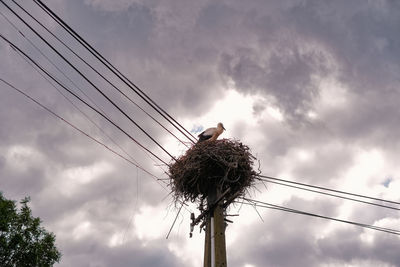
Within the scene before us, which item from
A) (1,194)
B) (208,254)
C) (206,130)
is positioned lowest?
(208,254)

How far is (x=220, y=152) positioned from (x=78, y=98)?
3080mm

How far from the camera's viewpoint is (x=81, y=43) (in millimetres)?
6059

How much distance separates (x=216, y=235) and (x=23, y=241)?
417 inches

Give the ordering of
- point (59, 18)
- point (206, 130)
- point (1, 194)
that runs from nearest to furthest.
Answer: point (59, 18) → point (206, 130) → point (1, 194)

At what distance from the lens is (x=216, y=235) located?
20.3ft

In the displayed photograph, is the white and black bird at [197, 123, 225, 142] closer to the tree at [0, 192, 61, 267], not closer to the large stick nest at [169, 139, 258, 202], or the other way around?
the large stick nest at [169, 139, 258, 202]

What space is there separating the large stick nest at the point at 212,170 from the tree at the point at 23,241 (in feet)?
29.2

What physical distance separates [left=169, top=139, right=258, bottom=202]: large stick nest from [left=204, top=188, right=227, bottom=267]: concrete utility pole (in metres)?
0.43

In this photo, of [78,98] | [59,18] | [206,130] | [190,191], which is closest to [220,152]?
[190,191]

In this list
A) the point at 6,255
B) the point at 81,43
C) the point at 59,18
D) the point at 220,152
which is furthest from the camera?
the point at 6,255

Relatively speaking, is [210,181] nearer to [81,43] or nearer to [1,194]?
[81,43]

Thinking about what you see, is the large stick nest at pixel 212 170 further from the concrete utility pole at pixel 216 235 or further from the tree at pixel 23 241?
the tree at pixel 23 241

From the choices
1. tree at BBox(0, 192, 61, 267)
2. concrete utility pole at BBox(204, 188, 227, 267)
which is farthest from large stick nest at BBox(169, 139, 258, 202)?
tree at BBox(0, 192, 61, 267)

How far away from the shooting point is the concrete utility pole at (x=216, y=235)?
19.4 feet
